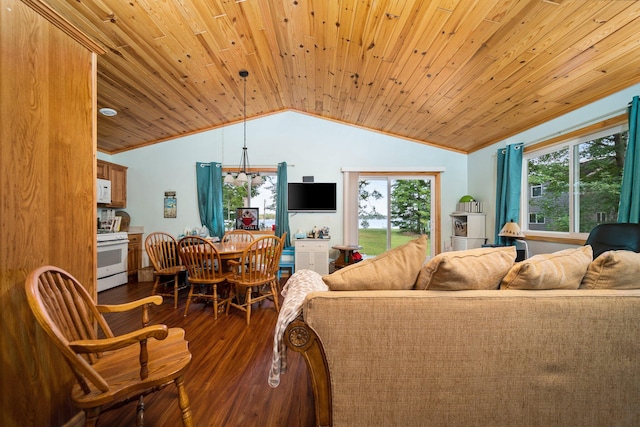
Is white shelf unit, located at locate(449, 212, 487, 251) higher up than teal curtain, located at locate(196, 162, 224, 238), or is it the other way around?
teal curtain, located at locate(196, 162, 224, 238)

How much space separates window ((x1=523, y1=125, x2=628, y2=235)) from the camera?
2623 millimetres

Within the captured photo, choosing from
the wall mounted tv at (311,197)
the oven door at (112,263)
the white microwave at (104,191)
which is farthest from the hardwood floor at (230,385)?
the wall mounted tv at (311,197)

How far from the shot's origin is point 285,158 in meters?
4.86

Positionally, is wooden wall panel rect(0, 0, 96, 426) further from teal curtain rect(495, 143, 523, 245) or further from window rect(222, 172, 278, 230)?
teal curtain rect(495, 143, 523, 245)

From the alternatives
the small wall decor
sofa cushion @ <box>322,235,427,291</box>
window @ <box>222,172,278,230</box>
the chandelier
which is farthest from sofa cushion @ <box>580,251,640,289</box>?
the small wall decor

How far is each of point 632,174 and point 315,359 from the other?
3.15 m

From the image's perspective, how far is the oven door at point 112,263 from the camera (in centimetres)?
372

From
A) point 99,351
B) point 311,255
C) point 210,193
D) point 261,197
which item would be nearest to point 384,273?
point 99,351

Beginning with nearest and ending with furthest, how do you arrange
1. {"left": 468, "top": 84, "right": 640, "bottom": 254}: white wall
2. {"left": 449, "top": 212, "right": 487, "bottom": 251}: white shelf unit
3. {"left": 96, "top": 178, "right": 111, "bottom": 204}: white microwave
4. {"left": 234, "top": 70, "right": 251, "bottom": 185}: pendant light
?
{"left": 468, "top": 84, "right": 640, "bottom": 254}: white wall
{"left": 234, "top": 70, "right": 251, "bottom": 185}: pendant light
{"left": 96, "top": 178, "right": 111, "bottom": 204}: white microwave
{"left": 449, "top": 212, "right": 487, "bottom": 251}: white shelf unit

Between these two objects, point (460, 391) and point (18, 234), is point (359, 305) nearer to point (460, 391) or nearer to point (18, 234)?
point (460, 391)

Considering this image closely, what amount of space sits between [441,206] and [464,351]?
4.20m

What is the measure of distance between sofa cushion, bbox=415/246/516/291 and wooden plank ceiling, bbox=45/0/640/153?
1.85 metres

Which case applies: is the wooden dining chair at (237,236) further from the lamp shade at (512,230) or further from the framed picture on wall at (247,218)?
the lamp shade at (512,230)

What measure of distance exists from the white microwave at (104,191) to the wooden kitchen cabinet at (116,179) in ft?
0.62
